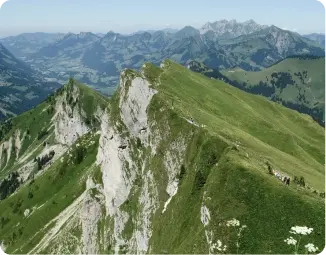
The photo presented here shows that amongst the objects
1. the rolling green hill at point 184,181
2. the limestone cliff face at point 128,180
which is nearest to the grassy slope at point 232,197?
the rolling green hill at point 184,181

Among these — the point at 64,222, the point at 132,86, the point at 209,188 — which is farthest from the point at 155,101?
the point at 64,222

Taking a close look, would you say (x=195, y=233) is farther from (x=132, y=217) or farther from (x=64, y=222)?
(x=64, y=222)

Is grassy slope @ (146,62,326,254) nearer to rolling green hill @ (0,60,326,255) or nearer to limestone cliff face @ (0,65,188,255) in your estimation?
rolling green hill @ (0,60,326,255)

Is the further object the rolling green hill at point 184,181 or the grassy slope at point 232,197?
the rolling green hill at point 184,181

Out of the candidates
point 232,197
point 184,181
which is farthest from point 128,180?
point 232,197

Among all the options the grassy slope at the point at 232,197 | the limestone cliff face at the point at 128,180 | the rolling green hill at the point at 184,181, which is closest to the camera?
the grassy slope at the point at 232,197

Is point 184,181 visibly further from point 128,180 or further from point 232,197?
point 128,180

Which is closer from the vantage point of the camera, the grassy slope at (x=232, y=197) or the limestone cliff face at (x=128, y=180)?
the grassy slope at (x=232, y=197)

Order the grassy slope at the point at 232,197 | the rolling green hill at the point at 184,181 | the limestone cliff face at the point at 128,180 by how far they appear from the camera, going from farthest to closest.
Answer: the limestone cliff face at the point at 128,180, the rolling green hill at the point at 184,181, the grassy slope at the point at 232,197

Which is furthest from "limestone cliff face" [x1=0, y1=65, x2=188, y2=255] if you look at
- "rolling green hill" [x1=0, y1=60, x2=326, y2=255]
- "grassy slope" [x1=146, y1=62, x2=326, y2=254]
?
"grassy slope" [x1=146, y1=62, x2=326, y2=254]

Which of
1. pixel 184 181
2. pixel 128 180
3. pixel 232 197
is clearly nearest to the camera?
pixel 232 197

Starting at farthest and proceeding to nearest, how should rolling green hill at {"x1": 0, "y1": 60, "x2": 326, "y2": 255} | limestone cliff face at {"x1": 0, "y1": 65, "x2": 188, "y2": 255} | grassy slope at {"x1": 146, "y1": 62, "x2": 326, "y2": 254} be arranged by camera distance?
limestone cliff face at {"x1": 0, "y1": 65, "x2": 188, "y2": 255}
rolling green hill at {"x1": 0, "y1": 60, "x2": 326, "y2": 255}
grassy slope at {"x1": 146, "y1": 62, "x2": 326, "y2": 254}

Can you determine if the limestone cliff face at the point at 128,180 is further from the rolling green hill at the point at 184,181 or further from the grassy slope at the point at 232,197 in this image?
the grassy slope at the point at 232,197
